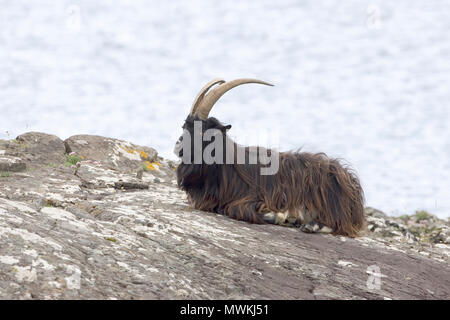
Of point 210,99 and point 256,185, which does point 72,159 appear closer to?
point 210,99

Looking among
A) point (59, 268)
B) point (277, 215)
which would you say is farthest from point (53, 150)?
point (59, 268)

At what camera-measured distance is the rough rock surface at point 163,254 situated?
401cm

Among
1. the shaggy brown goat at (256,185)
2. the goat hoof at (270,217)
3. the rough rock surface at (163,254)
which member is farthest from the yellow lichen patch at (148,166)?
the goat hoof at (270,217)

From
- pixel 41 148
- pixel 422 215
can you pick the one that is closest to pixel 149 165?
pixel 41 148

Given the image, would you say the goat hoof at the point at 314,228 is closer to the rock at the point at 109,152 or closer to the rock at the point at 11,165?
the rock at the point at 109,152

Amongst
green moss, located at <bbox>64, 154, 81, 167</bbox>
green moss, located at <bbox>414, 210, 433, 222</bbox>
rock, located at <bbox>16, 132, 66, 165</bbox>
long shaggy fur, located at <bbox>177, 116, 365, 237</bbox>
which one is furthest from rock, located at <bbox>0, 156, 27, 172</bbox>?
green moss, located at <bbox>414, 210, 433, 222</bbox>

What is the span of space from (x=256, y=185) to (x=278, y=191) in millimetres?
311

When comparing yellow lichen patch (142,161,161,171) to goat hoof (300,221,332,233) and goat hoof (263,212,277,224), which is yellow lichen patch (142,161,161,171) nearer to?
goat hoof (263,212,277,224)

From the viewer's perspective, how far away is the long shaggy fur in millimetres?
7250

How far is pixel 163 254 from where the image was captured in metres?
4.80
